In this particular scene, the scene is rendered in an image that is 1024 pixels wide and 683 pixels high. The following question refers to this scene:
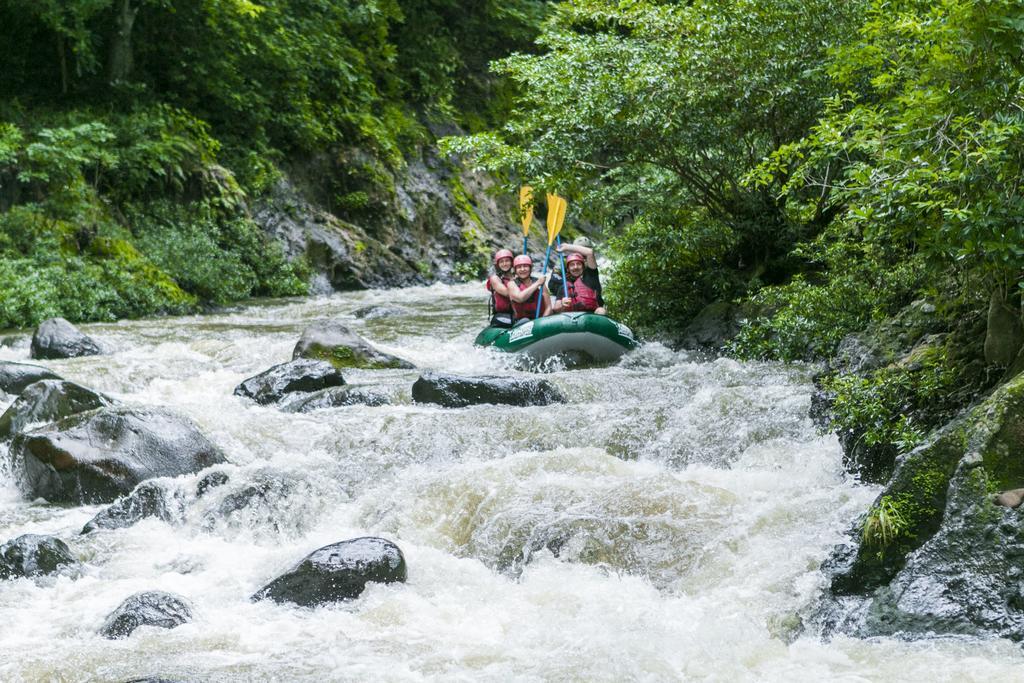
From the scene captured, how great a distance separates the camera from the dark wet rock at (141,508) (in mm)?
5891

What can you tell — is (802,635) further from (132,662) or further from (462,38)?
(462,38)

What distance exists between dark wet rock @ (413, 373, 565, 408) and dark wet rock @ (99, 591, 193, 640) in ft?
11.9

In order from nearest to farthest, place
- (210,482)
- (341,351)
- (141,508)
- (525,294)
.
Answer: (141,508) → (210,482) → (341,351) → (525,294)

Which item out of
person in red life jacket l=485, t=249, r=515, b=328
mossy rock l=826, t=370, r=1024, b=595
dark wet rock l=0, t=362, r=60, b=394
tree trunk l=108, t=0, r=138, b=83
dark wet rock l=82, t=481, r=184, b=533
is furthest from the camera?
tree trunk l=108, t=0, r=138, b=83

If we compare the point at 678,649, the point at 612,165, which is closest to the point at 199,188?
the point at 612,165

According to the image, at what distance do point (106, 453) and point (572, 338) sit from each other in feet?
15.6

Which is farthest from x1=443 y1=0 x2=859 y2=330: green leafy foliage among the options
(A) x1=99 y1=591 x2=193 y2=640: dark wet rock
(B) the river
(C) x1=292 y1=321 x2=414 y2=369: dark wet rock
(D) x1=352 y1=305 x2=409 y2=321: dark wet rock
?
(A) x1=99 y1=591 x2=193 y2=640: dark wet rock

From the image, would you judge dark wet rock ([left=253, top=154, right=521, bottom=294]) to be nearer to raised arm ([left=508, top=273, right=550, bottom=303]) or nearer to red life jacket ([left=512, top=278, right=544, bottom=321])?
red life jacket ([left=512, top=278, right=544, bottom=321])

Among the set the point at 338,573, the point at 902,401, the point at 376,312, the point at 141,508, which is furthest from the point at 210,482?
the point at 376,312

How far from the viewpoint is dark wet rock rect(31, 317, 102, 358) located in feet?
33.9

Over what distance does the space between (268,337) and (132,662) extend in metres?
8.02

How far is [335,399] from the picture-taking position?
8.26 meters

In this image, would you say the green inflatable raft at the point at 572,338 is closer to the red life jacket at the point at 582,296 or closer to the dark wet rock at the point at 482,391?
the red life jacket at the point at 582,296

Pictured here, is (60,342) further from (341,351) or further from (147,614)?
(147,614)
